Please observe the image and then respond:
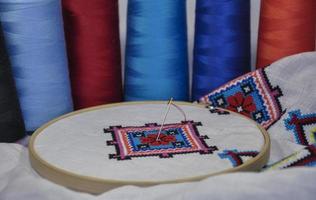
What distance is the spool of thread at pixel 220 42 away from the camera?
1302mm

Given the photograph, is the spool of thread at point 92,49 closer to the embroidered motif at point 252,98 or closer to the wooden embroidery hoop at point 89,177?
the embroidered motif at point 252,98

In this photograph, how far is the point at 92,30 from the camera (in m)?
1.28

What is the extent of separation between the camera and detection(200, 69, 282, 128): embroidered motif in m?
1.21

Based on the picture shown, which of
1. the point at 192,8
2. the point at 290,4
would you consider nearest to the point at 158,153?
the point at 290,4

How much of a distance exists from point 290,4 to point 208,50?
0.74ft

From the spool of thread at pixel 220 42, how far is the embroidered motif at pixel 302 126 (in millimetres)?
236

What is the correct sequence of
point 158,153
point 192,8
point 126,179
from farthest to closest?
point 192,8 → point 158,153 → point 126,179

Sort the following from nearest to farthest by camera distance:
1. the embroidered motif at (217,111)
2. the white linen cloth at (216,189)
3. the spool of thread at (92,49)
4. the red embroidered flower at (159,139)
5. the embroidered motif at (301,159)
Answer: the white linen cloth at (216,189) < the embroidered motif at (301,159) < the red embroidered flower at (159,139) < the embroidered motif at (217,111) < the spool of thread at (92,49)

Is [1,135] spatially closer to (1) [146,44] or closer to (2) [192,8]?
(1) [146,44]

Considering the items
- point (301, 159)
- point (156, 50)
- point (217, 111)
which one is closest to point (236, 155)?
point (301, 159)

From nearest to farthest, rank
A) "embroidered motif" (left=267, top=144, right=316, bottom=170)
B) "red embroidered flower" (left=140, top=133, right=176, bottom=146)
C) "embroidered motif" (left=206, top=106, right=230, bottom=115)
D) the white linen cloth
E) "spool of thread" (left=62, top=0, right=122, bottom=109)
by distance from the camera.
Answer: the white linen cloth < "embroidered motif" (left=267, top=144, right=316, bottom=170) < "red embroidered flower" (left=140, top=133, right=176, bottom=146) < "embroidered motif" (left=206, top=106, right=230, bottom=115) < "spool of thread" (left=62, top=0, right=122, bottom=109)

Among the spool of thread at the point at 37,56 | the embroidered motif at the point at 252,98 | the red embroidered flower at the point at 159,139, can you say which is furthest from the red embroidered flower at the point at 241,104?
the spool of thread at the point at 37,56

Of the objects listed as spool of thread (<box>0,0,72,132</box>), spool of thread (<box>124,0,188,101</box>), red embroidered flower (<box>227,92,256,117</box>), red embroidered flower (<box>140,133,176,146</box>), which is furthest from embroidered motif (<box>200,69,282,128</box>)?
spool of thread (<box>0,0,72,132</box>)

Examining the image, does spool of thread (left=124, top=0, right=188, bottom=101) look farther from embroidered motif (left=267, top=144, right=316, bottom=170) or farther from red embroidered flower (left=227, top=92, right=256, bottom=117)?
embroidered motif (left=267, top=144, right=316, bottom=170)
